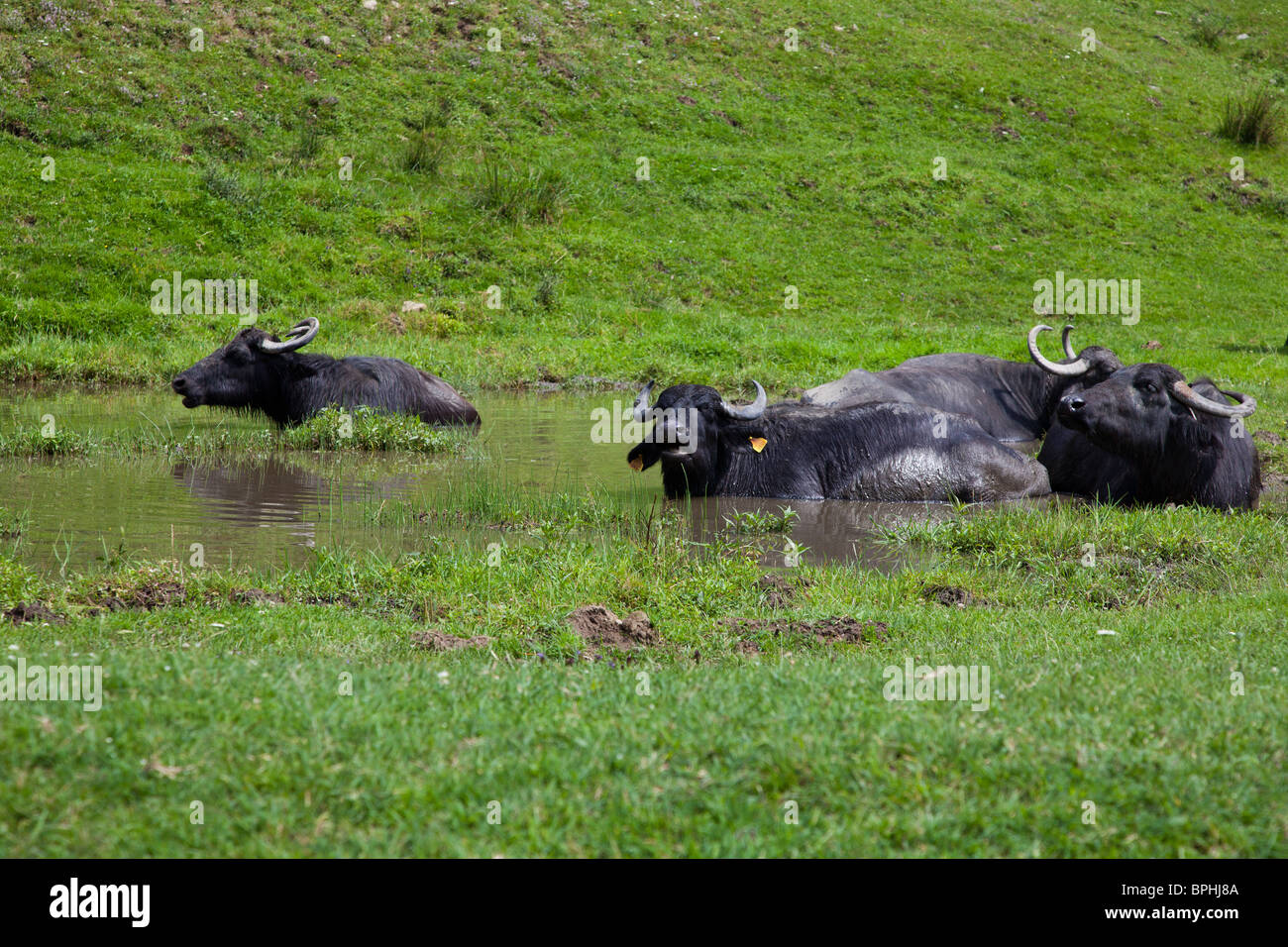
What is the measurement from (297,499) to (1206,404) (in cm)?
777

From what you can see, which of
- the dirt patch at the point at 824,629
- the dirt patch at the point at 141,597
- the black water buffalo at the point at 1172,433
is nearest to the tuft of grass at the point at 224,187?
the black water buffalo at the point at 1172,433

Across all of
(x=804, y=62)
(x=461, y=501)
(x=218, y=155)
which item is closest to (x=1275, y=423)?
(x=461, y=501)

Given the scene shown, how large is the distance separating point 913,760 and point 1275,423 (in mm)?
12177

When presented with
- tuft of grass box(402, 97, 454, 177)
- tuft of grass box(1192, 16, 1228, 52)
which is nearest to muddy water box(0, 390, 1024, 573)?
tuft of grass box(402, 97, 454, 177)

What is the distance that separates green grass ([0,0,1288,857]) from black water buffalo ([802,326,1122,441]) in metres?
2.84

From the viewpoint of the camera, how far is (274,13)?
1287 inches

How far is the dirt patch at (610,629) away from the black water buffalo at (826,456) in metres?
4.60

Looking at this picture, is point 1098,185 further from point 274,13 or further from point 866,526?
point 866,526

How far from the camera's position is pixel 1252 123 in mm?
38281

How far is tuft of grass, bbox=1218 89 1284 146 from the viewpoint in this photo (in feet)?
126

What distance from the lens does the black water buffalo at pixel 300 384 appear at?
14.2 metres

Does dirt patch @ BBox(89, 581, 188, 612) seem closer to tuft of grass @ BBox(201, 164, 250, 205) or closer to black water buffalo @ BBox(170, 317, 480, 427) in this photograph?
black water buffalo @ BBox(170, 317, 480, 427)

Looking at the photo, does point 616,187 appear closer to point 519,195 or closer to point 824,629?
point 519,195

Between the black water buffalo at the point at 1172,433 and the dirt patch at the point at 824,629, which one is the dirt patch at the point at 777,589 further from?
the black water buffalo at the point at 1172,433
